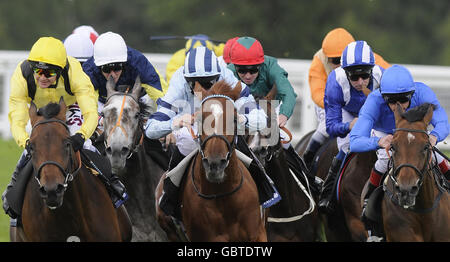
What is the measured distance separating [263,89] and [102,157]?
6.75 feet

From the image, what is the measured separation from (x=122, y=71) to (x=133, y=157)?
88cm

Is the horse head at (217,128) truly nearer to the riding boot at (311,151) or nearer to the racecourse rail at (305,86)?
the riding boot at (311,151)

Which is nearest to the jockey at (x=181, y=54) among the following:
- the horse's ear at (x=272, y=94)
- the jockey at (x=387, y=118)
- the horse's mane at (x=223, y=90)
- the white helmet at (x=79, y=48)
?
the white helmet at (x=79, y=48)

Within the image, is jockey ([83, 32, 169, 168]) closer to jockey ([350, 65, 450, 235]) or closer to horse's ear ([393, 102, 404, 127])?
jockey ([350, 65, 450, 235])

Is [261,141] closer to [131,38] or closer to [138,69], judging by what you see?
[138,69]

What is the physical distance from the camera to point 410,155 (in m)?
7.02

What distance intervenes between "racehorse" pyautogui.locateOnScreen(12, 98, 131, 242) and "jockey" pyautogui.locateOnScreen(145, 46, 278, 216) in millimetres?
519

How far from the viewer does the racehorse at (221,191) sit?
6.88 m

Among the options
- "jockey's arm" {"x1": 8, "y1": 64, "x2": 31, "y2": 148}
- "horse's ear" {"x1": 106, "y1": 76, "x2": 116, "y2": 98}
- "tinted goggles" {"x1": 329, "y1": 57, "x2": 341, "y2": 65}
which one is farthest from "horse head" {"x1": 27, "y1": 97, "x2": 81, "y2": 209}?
"tinted goggles" {"x1": 329, "y1": 57, "x2": 341, "y2": 65}

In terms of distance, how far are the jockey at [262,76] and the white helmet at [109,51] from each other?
1.04m

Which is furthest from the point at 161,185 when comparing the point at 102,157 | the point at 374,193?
the point at 374,193

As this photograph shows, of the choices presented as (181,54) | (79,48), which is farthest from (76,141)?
(181,54)

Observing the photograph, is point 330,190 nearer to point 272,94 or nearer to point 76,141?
point 272,94
